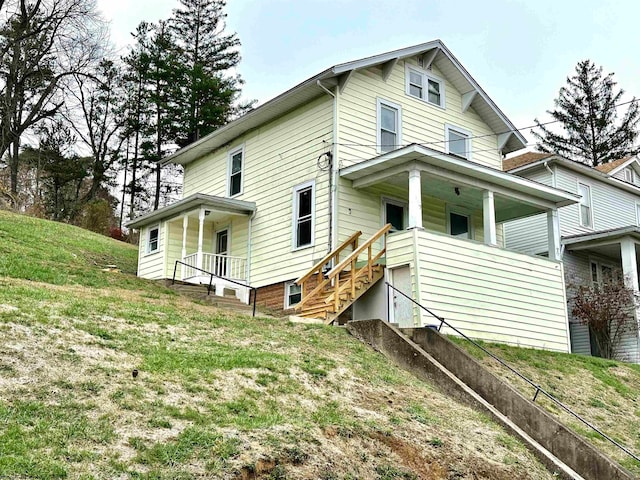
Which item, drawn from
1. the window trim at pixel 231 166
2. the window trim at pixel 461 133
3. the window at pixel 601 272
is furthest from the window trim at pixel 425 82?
the window at pixel 601 272

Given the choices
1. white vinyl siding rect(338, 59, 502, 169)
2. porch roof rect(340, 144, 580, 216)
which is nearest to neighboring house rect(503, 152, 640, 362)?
white vinyl siding rect(338, 59, 502, 169)

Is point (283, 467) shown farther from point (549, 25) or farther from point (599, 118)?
point (599, 118)

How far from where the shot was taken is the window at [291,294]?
1778 cm

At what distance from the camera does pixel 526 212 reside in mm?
19359

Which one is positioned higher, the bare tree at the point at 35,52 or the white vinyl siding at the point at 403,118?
the bare tree at the point at 35,52

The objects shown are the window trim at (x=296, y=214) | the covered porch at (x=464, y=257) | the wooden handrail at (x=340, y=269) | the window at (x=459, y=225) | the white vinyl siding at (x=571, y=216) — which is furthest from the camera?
the white vinyl siding at (x=571, y=216)

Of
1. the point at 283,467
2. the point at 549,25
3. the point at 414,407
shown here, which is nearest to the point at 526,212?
the point at 549,25

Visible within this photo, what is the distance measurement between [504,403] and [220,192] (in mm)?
12851

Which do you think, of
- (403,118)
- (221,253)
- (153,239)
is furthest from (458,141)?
(153,239)

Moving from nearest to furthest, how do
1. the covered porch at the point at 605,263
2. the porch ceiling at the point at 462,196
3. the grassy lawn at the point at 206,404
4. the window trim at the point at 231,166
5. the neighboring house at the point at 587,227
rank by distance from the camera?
the grassy lawn at the point at 206,404 → the porch ceiling at the point at 462,196 → the window trim at the point at 231,166 → the covered porch at the point at 605,263 → the neighboring house at the point at 587,227

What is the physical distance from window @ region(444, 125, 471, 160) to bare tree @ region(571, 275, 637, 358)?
5859 millimetres

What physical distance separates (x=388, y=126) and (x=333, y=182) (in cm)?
278

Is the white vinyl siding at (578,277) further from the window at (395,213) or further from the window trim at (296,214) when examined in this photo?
the window trim at (296,214)

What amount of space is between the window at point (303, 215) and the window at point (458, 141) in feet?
14.9
